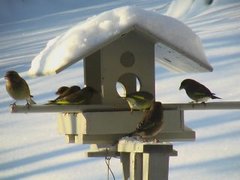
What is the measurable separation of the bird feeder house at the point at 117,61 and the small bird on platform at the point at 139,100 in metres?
0.05

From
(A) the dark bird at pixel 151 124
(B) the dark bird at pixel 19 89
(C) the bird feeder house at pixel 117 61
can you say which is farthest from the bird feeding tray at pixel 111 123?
(B) the dark bird at pixel 19 89

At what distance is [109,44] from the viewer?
500 centimetres

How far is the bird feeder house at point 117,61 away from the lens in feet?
15.1

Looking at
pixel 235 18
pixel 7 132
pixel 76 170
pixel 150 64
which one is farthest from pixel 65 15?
pixel 150 64

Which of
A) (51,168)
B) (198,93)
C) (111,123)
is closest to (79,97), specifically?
(111,123)

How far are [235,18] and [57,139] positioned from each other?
4384 millimetres

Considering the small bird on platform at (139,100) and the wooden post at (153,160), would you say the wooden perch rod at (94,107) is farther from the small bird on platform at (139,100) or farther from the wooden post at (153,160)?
the wooden post at (153,160)

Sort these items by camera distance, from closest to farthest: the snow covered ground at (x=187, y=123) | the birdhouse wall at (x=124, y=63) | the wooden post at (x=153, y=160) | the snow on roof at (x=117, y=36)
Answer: the wooden post at (x=153, y=160) < the snow on roof at (x=117, y=36) < the birdhouse wall at (x=124, y=63) < the snow covered ground at (x=187, y=123)

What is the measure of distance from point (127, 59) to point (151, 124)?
742mm

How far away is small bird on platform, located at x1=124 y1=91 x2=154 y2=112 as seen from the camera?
4.65 m

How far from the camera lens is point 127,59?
5.03m

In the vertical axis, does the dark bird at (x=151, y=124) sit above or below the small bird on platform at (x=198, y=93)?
below

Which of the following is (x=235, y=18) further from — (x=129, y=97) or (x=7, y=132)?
(x=129, y=97)

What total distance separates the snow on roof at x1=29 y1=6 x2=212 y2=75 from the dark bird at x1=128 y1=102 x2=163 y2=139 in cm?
38
